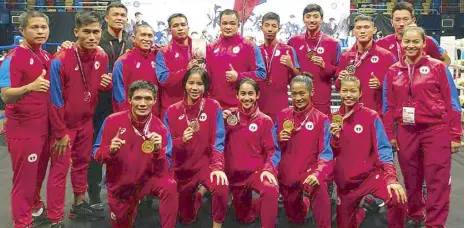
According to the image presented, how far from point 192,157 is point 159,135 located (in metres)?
0.67

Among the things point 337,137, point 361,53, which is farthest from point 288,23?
point 337,137

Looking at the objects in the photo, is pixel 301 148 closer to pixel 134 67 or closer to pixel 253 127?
pixel 253 127

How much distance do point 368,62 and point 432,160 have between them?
3.31 ft

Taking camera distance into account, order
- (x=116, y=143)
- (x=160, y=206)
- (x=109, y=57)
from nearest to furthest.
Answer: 1. (x=116, y=143)
2. (x=160, y=206)
3. (x=109, y=57)

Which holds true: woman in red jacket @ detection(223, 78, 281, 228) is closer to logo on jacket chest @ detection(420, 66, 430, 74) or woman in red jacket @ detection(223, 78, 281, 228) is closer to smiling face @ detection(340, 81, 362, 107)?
smiling face @ detection(340, 81, 362, 107)

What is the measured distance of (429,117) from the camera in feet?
11.3

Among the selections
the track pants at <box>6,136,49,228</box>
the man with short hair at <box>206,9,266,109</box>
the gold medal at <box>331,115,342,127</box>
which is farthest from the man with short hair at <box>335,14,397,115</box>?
the track pants at <box>6,136,49,228</box>

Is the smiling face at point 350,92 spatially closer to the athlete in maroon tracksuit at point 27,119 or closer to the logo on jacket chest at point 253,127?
the logo on jacket chest at point 253,127

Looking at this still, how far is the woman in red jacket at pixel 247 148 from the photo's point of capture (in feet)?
12.0

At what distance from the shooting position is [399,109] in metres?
3.59

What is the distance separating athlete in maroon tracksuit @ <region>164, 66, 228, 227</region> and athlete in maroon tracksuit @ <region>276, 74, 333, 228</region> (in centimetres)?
51

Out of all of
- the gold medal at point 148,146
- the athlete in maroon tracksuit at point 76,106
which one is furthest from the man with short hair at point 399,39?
the athlete in maroon tracksuit at point 76,106

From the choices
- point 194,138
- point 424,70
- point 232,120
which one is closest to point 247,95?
point 232,120

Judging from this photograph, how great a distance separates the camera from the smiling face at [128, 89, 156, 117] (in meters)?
3.30
